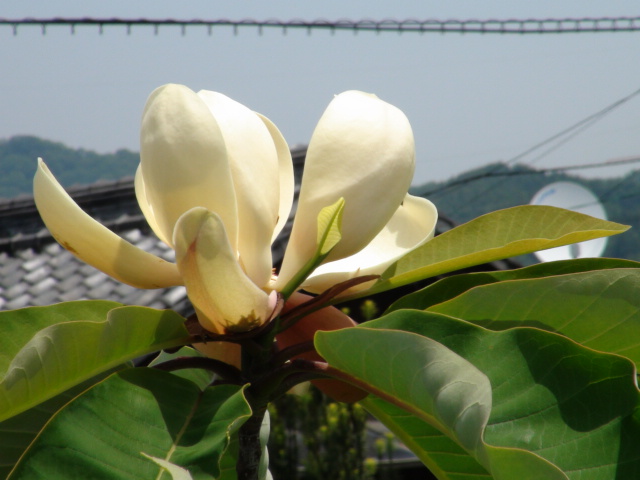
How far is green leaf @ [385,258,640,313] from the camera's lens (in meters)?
0.57

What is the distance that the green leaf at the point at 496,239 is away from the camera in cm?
54

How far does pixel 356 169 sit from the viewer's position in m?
0.50

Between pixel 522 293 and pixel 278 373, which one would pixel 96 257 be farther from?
pixel 522 293

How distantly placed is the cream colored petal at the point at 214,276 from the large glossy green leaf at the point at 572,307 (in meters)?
0.13

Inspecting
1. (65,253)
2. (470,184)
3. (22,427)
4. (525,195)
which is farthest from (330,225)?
(470,184)

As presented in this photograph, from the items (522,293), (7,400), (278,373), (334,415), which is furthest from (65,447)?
(334,415)

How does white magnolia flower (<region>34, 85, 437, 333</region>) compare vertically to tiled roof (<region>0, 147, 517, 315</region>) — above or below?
above

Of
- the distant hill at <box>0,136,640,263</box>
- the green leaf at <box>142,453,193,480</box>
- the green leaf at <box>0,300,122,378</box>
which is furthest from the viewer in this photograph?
the distant hill at <box>0,136,640,263</box>

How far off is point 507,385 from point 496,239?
0.15m

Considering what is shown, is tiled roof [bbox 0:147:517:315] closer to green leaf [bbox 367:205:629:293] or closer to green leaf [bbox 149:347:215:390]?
green leaf [bbox 149:347:215:390]

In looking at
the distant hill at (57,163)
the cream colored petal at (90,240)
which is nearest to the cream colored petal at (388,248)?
the cream colored petal at (90,240)

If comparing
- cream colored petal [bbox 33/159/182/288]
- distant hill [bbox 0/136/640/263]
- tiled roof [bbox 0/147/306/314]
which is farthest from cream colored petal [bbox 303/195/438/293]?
distant hill [bbox 0/136/640/263]

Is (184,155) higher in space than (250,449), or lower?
higher

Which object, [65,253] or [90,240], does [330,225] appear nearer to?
[90,240]
